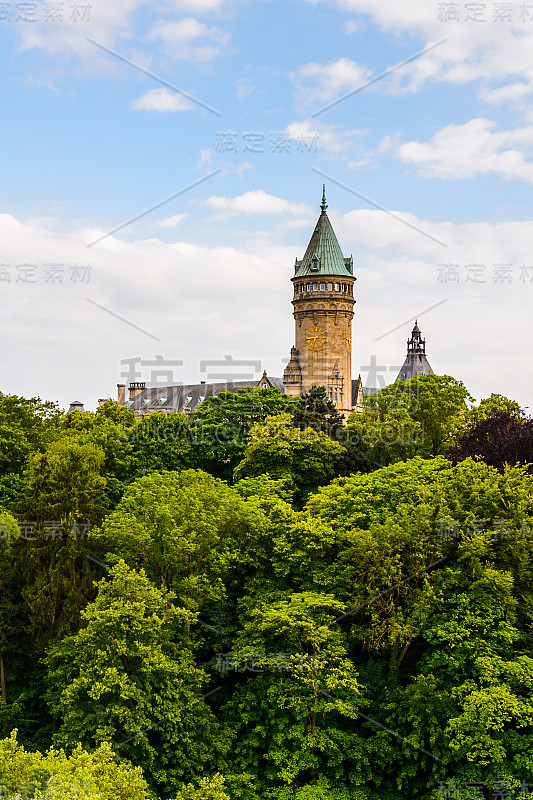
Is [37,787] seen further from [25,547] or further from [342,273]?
[342,273]

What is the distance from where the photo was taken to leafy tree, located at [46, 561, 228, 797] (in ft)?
85.4

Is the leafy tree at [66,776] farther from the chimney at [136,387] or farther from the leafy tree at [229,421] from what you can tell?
the chimney at [136,387]

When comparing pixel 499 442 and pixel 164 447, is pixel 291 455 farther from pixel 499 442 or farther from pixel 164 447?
pixel 499 442

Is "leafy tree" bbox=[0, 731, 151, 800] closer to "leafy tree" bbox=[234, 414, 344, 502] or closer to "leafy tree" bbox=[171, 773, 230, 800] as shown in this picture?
"leafy tree" bbox=[171, 773, 230, 800]

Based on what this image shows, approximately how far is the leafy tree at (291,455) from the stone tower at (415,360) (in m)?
51.1

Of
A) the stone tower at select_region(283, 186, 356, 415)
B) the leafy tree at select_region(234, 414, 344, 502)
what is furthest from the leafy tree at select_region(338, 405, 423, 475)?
the stone tower at select_region(283, 186, 356, 415)

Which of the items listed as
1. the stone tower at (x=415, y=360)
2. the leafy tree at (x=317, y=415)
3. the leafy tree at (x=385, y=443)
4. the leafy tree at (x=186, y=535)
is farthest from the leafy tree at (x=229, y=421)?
the stone tower at (x=415, y=360)

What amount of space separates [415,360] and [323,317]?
57.1ft

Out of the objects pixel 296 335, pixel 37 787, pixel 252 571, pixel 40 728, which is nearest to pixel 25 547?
pixel 40 728

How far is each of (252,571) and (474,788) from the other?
12081 mm

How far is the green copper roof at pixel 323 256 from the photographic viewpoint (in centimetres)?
8138

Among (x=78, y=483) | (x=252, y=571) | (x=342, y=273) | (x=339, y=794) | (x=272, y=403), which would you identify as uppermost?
(x=342, y=273)

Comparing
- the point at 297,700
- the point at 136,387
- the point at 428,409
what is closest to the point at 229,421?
the point at 428,409

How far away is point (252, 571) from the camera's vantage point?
34.2 metres
